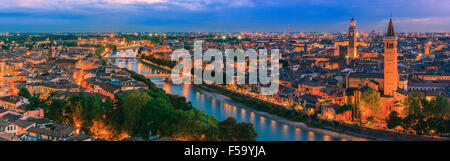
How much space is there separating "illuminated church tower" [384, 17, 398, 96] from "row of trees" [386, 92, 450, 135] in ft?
4.90

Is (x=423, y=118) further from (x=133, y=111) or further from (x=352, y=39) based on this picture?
(x=352, y=39)

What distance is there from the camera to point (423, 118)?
5805mm

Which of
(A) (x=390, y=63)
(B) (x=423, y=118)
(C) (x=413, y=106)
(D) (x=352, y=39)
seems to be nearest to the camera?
(B) (x=423, y=118)

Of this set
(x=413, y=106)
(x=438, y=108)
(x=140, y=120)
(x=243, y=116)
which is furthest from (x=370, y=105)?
(x=140, y=120)

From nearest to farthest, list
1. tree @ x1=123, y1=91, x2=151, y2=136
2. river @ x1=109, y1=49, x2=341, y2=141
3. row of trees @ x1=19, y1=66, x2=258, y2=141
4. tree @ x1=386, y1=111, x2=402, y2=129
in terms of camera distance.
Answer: row of trees @ x1=19, y1=66, x2=258, y2=141, tree @ x1=123, y1=91, x2=151, y2=136, tree @ x1=386, y1=111, x2=402, y2=129, river @ x1=109, y1=49, x2=341, y2=141

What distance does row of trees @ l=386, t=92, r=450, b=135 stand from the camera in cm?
558

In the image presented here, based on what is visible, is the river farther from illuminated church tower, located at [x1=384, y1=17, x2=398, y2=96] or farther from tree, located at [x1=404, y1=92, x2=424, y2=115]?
→ illuminated church tower, located at [x1=384, y1=17, x2=398, y2=96]

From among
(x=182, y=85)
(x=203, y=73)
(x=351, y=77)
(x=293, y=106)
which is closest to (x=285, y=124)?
(x=293, y=106)

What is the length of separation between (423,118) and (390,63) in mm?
2227

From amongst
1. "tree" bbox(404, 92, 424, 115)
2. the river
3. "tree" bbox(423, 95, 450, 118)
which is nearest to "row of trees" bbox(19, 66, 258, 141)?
the river

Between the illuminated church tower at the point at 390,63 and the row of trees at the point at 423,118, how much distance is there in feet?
4.90

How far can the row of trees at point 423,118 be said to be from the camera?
5.58 metres
